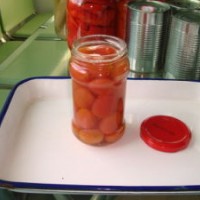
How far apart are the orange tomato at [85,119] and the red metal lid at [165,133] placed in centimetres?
8

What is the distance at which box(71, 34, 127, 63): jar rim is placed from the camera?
39cm

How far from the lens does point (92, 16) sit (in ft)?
1.77

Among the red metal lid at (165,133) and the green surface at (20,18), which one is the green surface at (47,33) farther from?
the red metal lid at (165,133)

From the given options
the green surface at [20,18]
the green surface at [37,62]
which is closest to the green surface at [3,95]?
the green surface at [37,62]

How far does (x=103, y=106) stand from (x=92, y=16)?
21 cm

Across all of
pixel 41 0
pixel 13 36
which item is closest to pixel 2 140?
pixel 13 36

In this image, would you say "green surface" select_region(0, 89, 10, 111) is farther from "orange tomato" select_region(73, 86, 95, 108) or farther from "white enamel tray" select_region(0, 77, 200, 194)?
"orange tomato" select_region(73, 86, 95, 108)

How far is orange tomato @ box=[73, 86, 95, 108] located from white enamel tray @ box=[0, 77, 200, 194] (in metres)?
0.06

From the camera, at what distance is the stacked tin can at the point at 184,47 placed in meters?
0.50

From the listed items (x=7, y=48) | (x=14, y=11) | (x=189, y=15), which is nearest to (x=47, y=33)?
(x=7, y=48)

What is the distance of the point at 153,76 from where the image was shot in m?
0.58

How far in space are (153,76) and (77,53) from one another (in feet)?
0.74

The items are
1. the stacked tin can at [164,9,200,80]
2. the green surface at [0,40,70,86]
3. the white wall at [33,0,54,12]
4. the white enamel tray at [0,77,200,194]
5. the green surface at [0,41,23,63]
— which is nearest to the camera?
the white enamel tray at [0,77,200,194]

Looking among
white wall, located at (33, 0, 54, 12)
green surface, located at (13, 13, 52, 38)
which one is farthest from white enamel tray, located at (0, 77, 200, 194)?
white wall, located at (33, 0, 54, 12)
